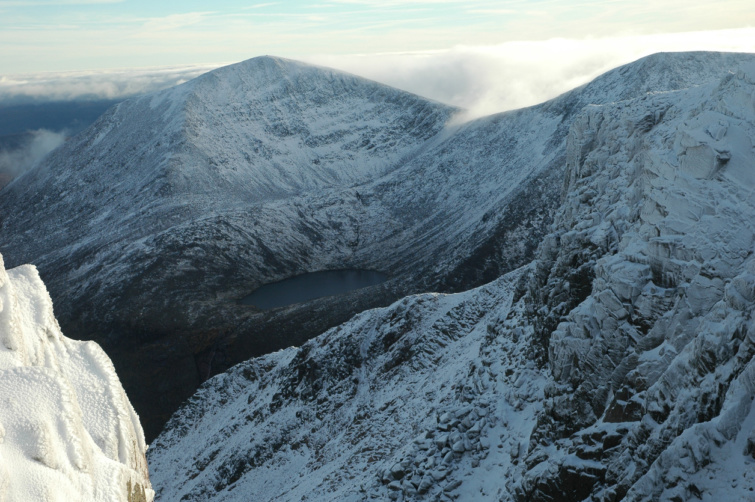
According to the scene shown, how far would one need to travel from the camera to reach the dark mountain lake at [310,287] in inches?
4906

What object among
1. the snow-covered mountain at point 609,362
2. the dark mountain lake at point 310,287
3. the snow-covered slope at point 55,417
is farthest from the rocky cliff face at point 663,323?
the dark mountain lake at point 310,287

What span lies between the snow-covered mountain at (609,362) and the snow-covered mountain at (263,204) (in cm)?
5867

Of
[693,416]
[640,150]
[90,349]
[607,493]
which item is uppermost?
[640,150]

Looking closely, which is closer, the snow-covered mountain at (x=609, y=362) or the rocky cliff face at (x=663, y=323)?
the rocky cliff face at (x=663, y=323)

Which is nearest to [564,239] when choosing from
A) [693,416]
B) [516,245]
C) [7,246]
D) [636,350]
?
[636,350]

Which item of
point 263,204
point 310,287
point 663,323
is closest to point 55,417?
point 663,323

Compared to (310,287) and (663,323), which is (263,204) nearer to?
(310,287)

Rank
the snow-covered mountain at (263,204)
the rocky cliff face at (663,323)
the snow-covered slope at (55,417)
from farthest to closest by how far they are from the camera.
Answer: the snow-covered mountain at (263,204), the rocky cliff face at (663,323), the snow-covered slope at (55,417)

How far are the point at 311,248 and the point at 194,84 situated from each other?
270 feet

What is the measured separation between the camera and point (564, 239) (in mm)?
26812

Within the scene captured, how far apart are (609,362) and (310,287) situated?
115m

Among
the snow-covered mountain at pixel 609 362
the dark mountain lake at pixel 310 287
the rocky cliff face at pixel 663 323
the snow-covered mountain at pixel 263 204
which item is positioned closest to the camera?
the rocky cliff face at pixel 663 323

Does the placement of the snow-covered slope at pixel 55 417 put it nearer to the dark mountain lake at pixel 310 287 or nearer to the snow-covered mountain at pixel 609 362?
the snow-covered mountain at pixel 609 362

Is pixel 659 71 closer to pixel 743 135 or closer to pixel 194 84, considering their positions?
pixel 743 135
